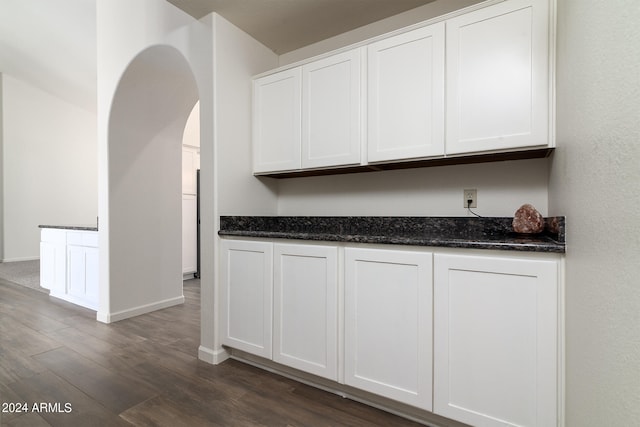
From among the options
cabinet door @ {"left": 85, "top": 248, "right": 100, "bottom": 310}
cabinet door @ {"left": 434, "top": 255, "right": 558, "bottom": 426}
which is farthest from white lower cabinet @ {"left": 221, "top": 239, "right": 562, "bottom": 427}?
cabinet door @ {"left": 85, "top": 248, "right": 100, "bottom": 310}

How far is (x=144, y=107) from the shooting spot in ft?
9.50

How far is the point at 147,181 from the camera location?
305 cm

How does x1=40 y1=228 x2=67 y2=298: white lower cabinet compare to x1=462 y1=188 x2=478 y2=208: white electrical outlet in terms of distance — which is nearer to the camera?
x1=462 y1=188 x2=478 y2=208: white electrical outlet

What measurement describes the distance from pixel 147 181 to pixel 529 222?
324cm

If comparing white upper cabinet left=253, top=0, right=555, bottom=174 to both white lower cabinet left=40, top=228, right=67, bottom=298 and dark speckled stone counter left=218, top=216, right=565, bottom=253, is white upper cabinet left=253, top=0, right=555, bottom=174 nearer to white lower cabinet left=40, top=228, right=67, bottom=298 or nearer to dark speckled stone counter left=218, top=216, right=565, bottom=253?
dark speckled stone counter left=218, top=216, right=565, bottom=253

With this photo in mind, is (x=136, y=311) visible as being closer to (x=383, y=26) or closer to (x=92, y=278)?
(x=92, y=278)

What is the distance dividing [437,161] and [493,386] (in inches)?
45.4

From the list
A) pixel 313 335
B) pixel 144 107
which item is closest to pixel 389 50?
pixel 313 335

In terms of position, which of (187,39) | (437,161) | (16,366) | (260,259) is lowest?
(16,366)

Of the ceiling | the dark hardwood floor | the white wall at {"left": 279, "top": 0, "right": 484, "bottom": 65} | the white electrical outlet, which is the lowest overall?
the dark hardwood floor

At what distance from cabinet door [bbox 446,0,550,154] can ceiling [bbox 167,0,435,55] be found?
65cm

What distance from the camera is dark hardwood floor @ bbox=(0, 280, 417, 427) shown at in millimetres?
1486

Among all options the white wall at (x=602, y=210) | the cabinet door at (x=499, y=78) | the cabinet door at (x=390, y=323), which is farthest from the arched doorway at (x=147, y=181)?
the white wall at (x=602, y=210)

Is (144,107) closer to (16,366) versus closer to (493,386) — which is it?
(16,366)
